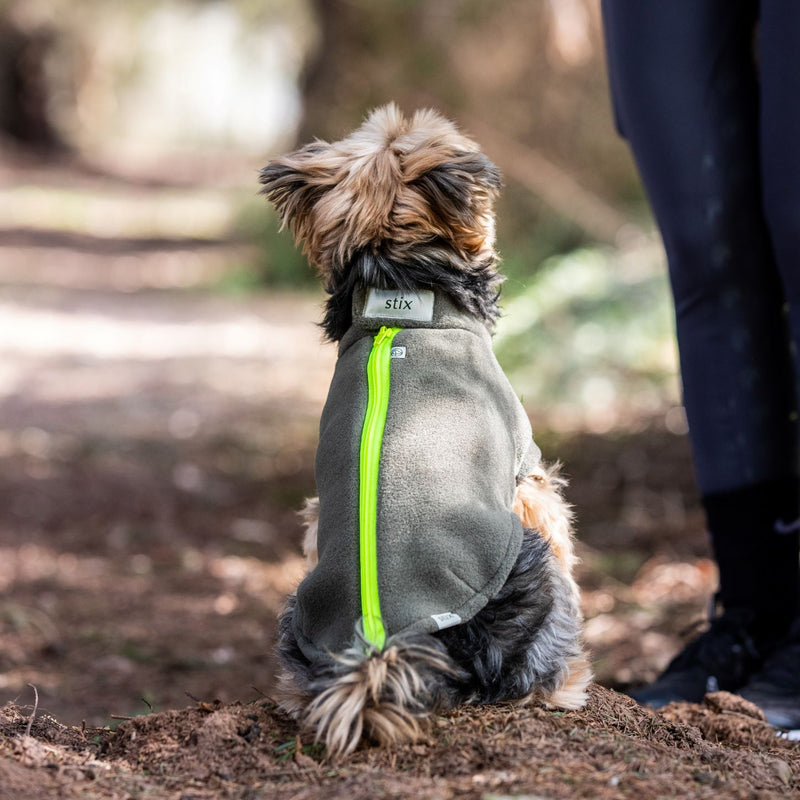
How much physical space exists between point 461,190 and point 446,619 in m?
0.87

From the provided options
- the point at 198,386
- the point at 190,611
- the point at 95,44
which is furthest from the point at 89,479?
the point at 95,44

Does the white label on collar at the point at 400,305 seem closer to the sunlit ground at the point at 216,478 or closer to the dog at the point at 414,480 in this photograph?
the dog at the point at 414,480

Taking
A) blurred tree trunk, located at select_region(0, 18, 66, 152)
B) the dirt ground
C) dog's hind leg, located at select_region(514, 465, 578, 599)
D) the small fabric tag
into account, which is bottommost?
the dirt ground


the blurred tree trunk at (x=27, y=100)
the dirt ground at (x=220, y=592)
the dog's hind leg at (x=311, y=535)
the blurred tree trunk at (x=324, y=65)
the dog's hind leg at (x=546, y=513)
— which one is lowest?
the dirt ground at (x=220, y=592)

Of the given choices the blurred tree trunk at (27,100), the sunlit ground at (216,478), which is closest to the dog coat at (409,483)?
the sunlit ground at (216,478)

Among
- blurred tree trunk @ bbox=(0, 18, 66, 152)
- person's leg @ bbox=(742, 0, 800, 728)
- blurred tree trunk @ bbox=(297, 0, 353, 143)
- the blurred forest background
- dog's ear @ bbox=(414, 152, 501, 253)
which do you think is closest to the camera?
dog's ear @ bbox=(414, 152, 501, 253)

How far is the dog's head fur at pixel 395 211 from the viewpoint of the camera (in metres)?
2.20

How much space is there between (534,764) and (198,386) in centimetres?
706

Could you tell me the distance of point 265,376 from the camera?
902 cm

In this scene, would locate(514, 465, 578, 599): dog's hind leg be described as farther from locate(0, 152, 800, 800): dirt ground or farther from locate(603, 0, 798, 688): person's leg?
locate(603, 0, 798, 688): person's leg

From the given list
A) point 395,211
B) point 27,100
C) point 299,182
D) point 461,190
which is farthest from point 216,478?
point 27,100

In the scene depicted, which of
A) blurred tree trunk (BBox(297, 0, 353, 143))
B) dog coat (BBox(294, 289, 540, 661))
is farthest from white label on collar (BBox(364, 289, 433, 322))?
blurred tree trunk (BBox(297, 0, 353, 143))

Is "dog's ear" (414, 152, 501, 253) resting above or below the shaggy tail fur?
above

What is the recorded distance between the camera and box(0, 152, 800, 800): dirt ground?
6.22 feet
